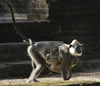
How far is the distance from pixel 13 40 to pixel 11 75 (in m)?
1.67

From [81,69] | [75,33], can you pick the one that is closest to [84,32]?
[75,33]

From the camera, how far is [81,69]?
7.47 metres

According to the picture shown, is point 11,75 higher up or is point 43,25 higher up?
point 43,25

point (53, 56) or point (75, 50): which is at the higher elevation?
point (75, 50)

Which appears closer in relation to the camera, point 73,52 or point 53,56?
point 73,52

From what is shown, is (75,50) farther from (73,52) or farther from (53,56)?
(53,56)

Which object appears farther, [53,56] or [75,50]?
[53,56]

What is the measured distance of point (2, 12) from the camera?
1469 centimetres

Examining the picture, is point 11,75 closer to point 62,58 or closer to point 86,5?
point 62,58

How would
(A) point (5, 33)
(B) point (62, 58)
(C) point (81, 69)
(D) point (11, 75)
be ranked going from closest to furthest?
1. (B) point (62, 58)
2. (D) point (11, 75)
3. (C) point (81, 69)
4. (A) point (5, 33)

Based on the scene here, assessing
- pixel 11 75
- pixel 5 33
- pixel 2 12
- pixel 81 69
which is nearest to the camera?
pixel 11 75

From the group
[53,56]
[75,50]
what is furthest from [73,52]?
[53,56]

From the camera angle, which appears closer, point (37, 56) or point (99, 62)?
point (37, 56)

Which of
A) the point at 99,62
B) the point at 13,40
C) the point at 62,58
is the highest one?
the point at 62,58
